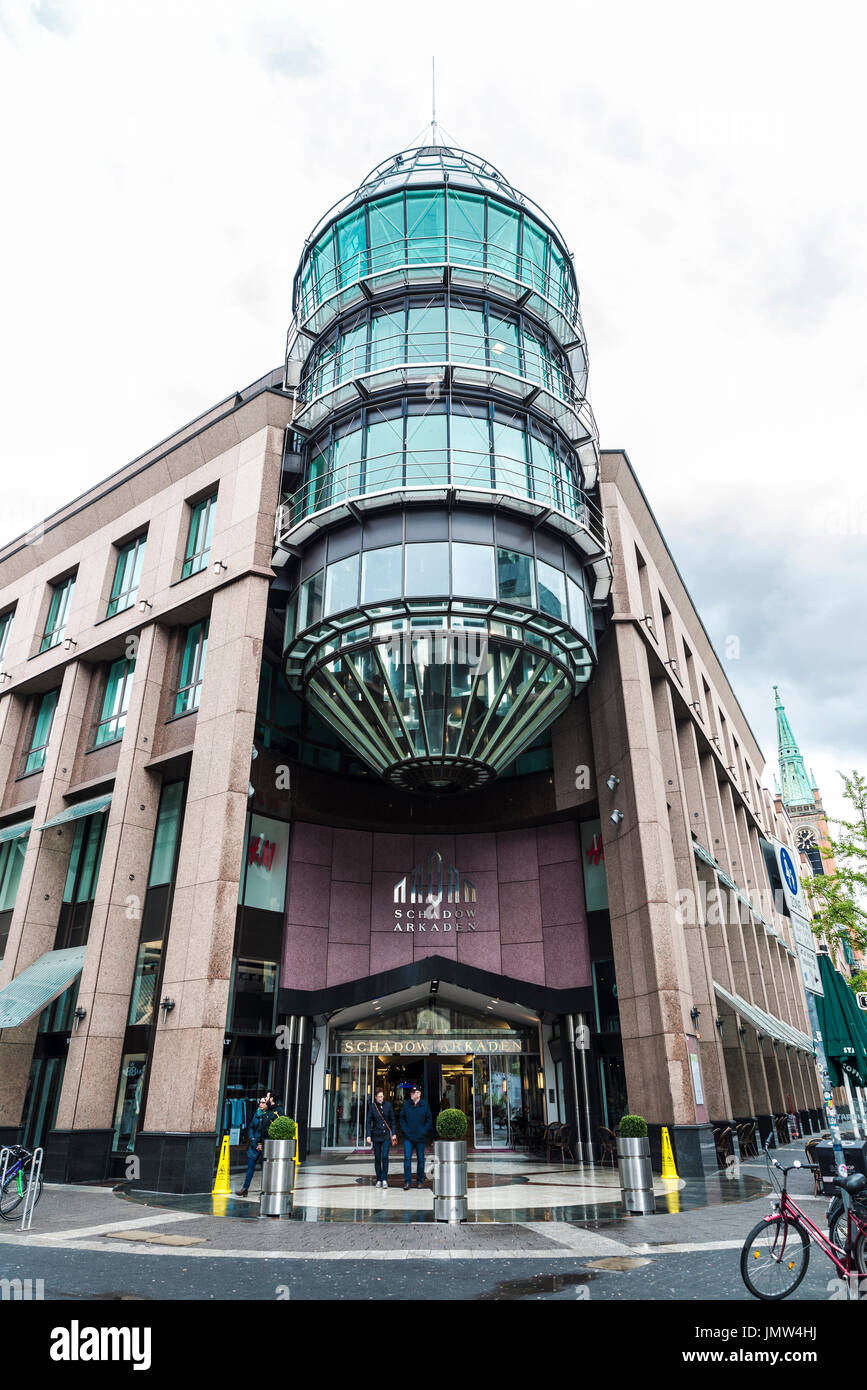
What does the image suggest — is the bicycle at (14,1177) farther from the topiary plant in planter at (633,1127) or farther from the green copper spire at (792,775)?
the green copper spire at (792,775)

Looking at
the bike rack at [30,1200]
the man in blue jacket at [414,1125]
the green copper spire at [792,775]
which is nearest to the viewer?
the bike rack at [30,1200]

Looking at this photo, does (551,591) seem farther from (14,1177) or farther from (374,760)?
(14,1177)

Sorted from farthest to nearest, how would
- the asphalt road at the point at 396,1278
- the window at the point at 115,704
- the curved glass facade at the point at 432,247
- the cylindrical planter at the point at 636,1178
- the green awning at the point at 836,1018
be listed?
1. the window at the point at 115,704
2. the curved glass facade at the point at 432,247
3. the green awning at the point at 836,1018
4. the cylindrical planter at the point at 636,1178
5. the asphalt road at the point at 396,1278

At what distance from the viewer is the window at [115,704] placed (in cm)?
2530

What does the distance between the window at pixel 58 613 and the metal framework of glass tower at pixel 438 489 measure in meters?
10.1

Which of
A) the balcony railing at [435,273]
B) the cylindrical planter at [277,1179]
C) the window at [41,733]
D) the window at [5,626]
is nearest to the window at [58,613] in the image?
the window at [41,733]

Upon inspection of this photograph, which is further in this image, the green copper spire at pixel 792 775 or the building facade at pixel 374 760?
the green copper spire at pixel 792 775

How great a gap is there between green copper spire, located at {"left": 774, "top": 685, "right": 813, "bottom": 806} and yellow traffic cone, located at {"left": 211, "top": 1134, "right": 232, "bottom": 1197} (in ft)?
426

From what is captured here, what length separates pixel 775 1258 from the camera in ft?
24.3

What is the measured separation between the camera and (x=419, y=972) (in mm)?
23672

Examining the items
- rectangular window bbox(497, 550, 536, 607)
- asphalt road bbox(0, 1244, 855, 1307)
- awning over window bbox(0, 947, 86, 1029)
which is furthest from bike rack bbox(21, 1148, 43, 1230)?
rectangular window bbox(497, 550, 536, 607)

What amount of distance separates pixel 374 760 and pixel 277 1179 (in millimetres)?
12536

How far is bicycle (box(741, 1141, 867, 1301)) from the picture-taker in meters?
7.20
